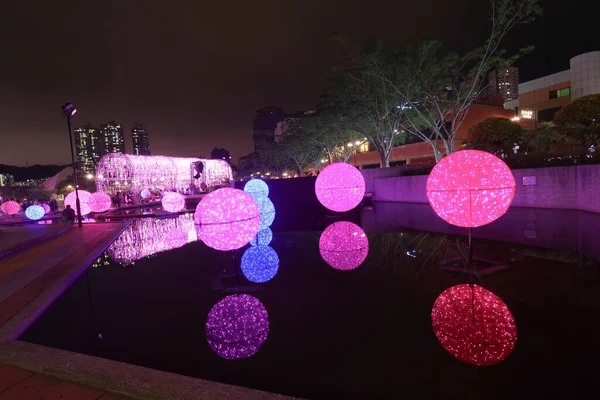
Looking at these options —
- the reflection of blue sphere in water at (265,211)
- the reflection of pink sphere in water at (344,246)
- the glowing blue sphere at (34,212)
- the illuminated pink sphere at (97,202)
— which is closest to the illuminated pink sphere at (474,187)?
the reflection of pink sphere in water at (344,246)

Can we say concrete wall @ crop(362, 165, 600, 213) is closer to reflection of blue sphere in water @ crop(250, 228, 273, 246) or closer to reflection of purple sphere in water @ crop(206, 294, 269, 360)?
reflection of blue sphere in water @ crop(250, 228, 273, 246)

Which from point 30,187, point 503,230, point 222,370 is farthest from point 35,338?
point 30,187

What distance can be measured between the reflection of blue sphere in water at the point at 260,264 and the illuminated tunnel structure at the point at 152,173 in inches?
1029

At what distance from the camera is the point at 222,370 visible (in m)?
3.52

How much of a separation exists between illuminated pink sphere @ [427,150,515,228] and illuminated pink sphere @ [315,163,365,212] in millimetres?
6175

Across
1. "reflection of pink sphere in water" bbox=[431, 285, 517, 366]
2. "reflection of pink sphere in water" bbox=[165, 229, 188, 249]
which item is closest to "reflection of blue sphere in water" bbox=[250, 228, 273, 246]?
"reflection of pink sphere in water" bbox=[165, 229, 188, 249]

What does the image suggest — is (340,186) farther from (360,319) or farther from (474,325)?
(474,325)

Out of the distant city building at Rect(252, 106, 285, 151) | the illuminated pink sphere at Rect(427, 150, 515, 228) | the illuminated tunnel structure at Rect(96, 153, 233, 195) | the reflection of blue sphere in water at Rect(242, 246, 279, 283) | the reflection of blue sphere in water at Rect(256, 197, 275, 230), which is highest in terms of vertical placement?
the distant city building at Rect(252, 106, 285, 151)

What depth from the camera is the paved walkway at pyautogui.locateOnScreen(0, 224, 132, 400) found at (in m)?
3.19

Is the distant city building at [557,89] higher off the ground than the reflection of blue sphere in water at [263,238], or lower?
higher

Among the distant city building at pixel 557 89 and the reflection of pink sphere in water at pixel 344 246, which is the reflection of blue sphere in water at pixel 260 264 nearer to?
the reflection of pink sphere in water at pixel 344 246

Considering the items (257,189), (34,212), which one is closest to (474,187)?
(257,189)

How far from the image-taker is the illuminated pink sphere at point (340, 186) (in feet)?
40.4

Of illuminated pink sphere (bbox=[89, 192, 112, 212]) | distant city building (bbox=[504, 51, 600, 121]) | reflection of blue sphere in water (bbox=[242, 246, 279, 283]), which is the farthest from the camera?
distant city building (bbox=[504, 51, 600, 121])
